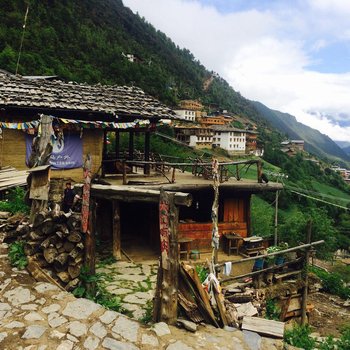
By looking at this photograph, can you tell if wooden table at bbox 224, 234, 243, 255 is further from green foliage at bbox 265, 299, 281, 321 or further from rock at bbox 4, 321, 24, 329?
rock at bbox 4, 321, 24, 329

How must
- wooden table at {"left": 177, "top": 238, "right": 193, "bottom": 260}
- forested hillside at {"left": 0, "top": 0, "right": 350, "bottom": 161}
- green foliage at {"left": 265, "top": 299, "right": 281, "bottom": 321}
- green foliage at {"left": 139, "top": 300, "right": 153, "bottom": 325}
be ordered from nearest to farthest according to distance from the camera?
green foliage at {"left": 139, "top": 300, "right": 153, "bottom": 325}
green foliage at {"left": 265, "top": 299, "right": 281, "bottom": 321}
wooden table at {"left": 177, "top": 238, "right": 193, "bottom": 260}
forested hillside at {"left": 0, "top": 0, "right": 350, "bottom": 161}

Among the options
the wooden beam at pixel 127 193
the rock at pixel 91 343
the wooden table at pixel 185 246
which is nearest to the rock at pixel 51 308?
the rock at pixel 91 343

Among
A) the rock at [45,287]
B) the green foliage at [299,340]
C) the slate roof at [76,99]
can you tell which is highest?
the slate roof at [76,99]

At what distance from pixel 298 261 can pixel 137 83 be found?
260 feet

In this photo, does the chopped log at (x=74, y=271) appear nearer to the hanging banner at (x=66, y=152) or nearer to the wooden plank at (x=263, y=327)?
the wooden plank at (x=263, y=327)

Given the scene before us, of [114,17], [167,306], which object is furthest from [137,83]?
[167,306]

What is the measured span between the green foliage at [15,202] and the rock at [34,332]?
5938mm

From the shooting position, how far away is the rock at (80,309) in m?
6.56

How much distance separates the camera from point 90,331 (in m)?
6.12

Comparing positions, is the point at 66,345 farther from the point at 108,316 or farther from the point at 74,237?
the point at 74,237

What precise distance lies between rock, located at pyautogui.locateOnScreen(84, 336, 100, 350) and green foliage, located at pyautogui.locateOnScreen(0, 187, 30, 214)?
6.56 metres

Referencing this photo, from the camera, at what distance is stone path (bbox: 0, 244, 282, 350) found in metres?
5.79

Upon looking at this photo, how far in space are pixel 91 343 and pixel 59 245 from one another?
2.67 m

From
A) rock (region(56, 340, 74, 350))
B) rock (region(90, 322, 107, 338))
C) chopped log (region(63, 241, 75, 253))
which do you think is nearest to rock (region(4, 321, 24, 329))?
rock (region(56, 340, 74, 350))
